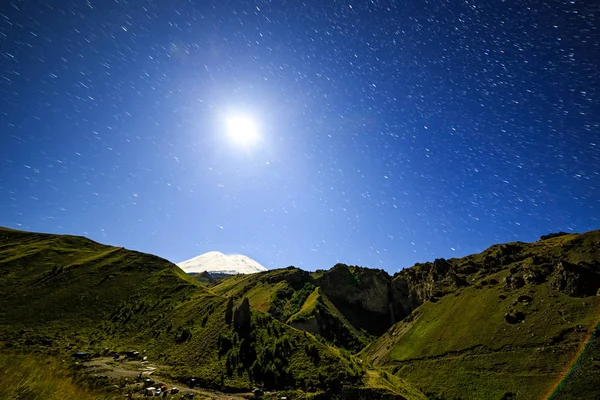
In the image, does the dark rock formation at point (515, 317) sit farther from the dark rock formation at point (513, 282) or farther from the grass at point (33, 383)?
the grass at point (33, 383)

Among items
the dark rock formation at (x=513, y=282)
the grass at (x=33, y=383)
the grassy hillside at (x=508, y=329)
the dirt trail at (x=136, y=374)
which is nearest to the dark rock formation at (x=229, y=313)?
the dirt trail at (x=136, y=374)

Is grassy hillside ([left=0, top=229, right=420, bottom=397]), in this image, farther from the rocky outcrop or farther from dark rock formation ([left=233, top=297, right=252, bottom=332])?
the rocky outcrop

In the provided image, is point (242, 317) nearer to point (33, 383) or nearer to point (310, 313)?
point (33, 383)

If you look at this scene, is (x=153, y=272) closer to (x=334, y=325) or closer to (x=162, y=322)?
(x=162, y=322)

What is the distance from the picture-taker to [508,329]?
100m

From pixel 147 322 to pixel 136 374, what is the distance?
38.9 metres

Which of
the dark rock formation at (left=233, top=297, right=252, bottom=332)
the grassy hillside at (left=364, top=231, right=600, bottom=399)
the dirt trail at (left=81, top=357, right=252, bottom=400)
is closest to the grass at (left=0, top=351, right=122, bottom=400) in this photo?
the dirt trail at (left=81, top=357, right=252, bottom=400)

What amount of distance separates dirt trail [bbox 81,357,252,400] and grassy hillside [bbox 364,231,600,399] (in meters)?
76.3

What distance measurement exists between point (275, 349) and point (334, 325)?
11719cm

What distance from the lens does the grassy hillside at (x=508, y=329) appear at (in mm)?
82938

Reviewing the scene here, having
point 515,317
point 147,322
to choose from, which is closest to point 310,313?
point 147,322

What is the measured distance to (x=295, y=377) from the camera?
4744cm

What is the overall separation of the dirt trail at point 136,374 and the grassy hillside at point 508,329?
76309 mm

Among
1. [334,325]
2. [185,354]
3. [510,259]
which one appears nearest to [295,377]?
[185,354]
